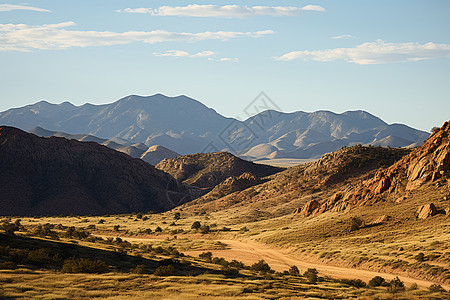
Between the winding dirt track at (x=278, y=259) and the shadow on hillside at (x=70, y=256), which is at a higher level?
the shadow on hillside at (x=70, y=256)

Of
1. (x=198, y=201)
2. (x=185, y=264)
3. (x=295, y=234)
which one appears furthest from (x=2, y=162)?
(x=185, y=264)

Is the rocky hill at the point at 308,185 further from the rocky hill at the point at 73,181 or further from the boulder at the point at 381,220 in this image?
the rocky hill at the point at 73,181

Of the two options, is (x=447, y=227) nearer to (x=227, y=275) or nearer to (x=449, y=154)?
(x=449, y=154)

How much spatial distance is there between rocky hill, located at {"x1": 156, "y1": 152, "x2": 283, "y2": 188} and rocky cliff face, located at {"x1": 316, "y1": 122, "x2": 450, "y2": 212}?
67606 mm

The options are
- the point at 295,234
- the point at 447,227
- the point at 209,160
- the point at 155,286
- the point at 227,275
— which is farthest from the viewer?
the point at 209,160

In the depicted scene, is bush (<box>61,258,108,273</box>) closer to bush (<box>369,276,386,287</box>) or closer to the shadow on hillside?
the shadow on hillside

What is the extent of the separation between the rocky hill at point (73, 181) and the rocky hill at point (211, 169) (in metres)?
6.41

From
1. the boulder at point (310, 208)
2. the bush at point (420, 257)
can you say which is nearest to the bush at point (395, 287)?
the bush at point (420, 257)

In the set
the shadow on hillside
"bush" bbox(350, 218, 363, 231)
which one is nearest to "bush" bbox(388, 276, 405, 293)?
the shadow on hillside

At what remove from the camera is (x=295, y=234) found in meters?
54.2

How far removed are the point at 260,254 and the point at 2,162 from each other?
82.9 meters

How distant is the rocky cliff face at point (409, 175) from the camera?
52.8 metres

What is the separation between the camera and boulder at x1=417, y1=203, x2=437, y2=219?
45.8 meters

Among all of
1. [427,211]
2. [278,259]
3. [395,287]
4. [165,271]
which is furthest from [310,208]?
[165,271]
